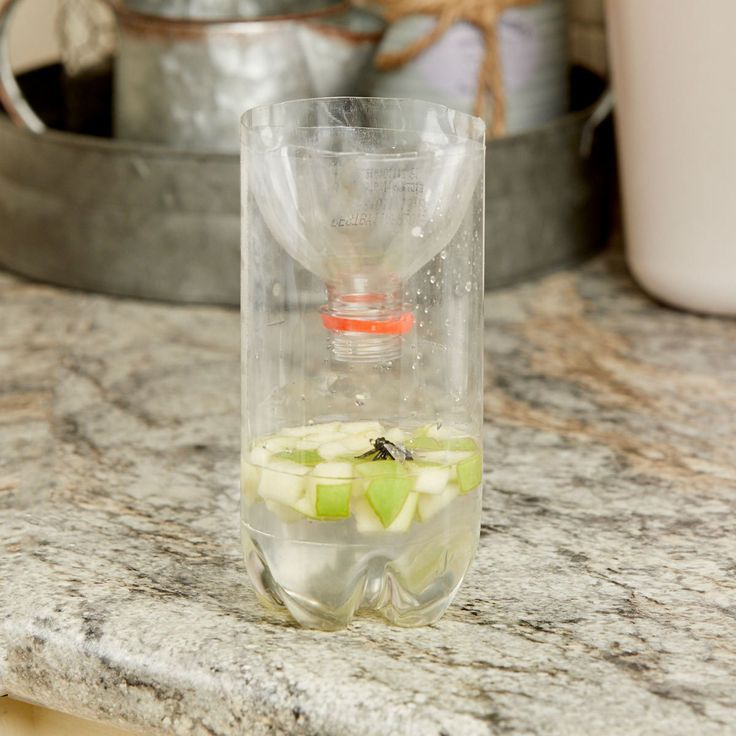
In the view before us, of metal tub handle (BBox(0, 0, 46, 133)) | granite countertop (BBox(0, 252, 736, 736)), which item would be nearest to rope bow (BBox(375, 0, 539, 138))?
granite countertop (BBox(0, 252, 736, 736))

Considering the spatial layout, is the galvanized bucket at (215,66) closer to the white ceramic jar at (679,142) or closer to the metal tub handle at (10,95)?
the metal tub handle at (10,95)

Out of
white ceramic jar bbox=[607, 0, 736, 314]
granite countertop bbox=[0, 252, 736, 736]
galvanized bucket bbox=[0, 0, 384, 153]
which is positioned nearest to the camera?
granite countertop bbox=[0, 252, 736, 736]

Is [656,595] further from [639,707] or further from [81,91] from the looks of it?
[81,91]

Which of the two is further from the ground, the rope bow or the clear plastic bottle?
the rope bow

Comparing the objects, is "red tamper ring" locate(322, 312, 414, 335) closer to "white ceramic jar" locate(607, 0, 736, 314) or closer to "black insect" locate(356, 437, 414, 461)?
"black insect" locate(356, 437, 414, 461)

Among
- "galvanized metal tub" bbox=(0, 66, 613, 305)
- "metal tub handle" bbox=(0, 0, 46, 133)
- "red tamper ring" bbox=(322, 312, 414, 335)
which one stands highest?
"metal tub handle" bbox=(0, 0, 46, 133)

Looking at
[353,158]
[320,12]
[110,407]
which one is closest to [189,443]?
[110,407]

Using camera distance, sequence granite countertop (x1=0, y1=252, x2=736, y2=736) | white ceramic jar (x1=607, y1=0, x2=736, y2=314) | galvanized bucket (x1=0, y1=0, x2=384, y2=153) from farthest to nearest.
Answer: galvanized bucket (x1=0, y1=0, x2=384, y2=153), white ceramic jar (x1=607, y1=0, x2=736, y2=314), granite countertop (x1=0, y1=252, x2=736, y2=736)
